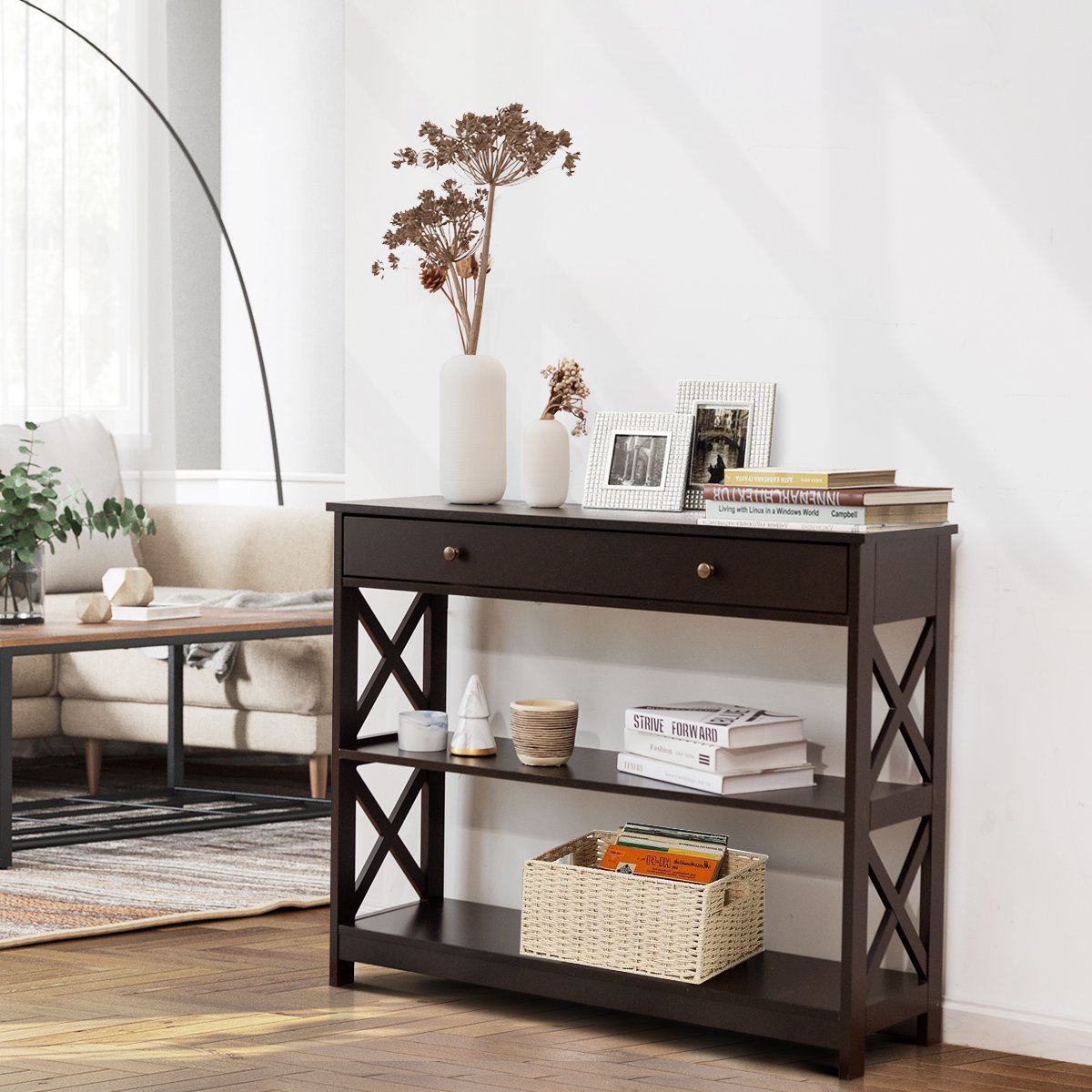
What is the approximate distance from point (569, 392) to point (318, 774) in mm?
1877

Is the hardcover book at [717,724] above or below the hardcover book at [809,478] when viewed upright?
below

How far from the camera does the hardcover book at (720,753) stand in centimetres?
280

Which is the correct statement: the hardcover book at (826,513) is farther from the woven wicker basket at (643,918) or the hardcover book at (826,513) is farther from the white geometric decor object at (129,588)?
the white geometric decor object at (129,588)

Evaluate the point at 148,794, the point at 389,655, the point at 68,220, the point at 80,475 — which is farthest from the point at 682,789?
the point at 68,220

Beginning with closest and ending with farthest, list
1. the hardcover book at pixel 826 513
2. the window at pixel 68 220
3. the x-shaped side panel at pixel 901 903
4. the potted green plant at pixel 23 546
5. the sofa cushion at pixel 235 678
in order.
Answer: the hardcover book at pixel 826 513 < the x-shaped side panel at pixel 901 903 < the potted green plant at pixel 23 546 < the sofa cushion at pixel 235 678 < the window at pixel 68 220

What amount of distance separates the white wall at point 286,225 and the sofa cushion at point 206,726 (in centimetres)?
146

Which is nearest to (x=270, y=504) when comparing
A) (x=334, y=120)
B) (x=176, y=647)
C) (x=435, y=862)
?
(x=334, y=120)

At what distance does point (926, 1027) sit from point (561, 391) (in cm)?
121

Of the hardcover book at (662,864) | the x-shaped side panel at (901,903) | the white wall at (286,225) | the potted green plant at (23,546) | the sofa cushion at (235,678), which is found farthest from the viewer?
the white wall at (286,225)

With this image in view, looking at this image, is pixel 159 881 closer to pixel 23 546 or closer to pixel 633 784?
pixel 23 546

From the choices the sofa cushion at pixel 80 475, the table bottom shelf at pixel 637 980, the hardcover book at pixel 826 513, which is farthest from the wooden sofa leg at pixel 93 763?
the hardcover book at pixel 826 513

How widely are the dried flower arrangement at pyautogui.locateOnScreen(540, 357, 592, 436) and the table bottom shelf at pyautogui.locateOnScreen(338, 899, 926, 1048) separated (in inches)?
35.3

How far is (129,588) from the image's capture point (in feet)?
14.8

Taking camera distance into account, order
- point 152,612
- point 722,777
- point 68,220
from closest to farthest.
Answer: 1. point 722,777
2. point 152,612
3. point 68,220
